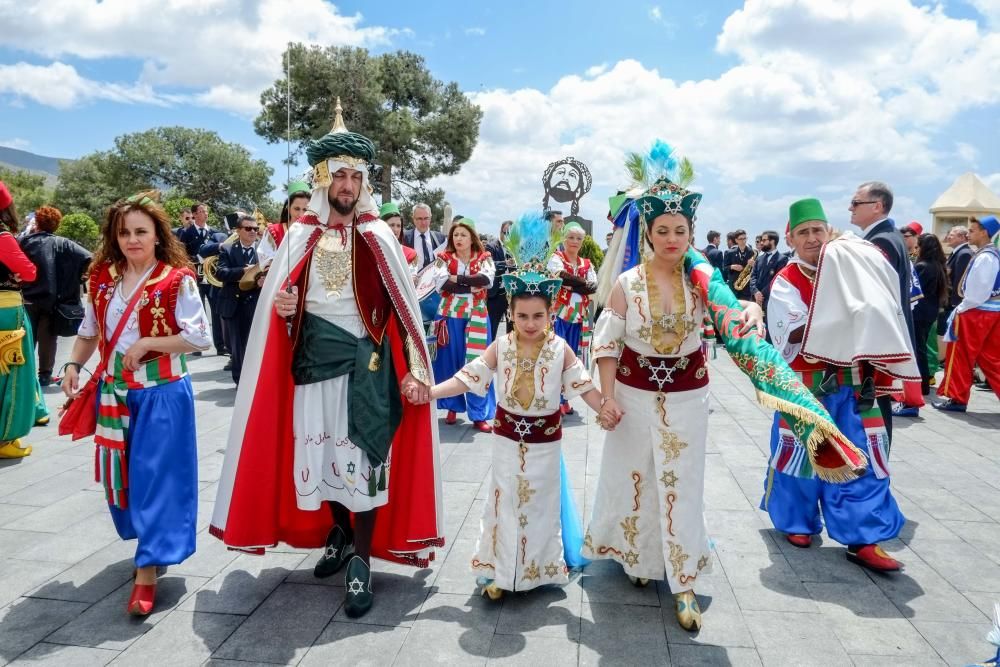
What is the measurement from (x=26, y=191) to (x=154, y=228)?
53.0 meters

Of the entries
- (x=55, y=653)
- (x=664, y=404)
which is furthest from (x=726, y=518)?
(x=55, y=653)

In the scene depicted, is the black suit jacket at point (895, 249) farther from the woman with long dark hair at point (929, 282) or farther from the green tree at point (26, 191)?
the green tree at point (26, 191)

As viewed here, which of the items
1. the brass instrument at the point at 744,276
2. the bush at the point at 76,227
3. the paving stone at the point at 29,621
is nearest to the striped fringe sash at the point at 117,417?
the paving stone at the point at 29,621

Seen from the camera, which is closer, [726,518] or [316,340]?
[316,340]

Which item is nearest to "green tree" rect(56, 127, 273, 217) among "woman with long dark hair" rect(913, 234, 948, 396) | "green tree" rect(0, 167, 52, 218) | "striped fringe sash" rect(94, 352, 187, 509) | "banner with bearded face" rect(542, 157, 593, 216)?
"green tree" rect(0, 167, 52, 218)

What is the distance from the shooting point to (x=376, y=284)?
3332 mm

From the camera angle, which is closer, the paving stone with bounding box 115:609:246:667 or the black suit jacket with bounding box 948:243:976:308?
the paving stone with bounding box 115:609:246:667

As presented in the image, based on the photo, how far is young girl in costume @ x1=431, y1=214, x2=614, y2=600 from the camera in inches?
127

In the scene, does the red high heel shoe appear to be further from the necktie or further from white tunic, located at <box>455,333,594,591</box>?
the necktie

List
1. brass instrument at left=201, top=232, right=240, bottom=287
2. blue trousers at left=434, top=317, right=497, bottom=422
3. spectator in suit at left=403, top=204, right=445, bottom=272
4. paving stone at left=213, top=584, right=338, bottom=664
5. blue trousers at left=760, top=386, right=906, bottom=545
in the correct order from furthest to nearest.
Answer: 1. spectator in suit at left=403, top=204, right=445, bottom=272
2. brass instrument at left=201, top=232, right=240, bottom=287
3. blue trousers at left=434, top=317, right=497, bottom=422
4. blue trousers at left=760, top=386, right=906, bottom=545
5. paving stone at left=213, top=584, right=338, bottom=664

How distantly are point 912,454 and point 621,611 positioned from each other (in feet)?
13.6

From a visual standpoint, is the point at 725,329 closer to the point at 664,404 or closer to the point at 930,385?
the point at 664,404

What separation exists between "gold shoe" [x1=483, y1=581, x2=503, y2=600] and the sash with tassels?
150 cm

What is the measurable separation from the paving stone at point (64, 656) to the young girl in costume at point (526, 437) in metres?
1.59
